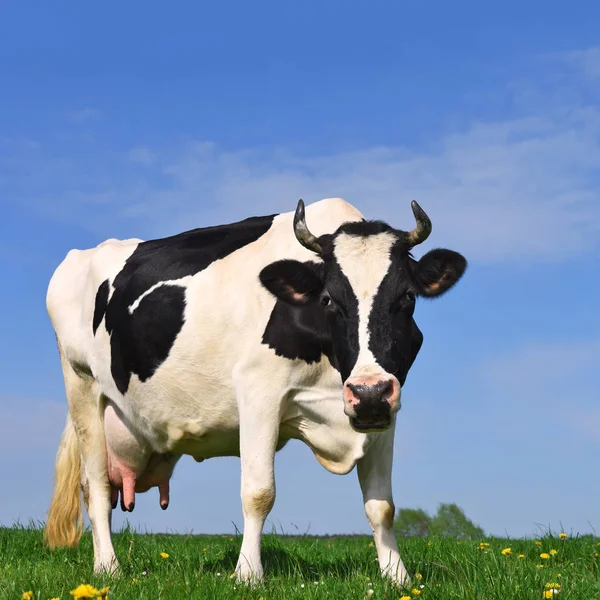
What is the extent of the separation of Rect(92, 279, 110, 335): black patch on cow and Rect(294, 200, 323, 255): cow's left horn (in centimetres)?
297

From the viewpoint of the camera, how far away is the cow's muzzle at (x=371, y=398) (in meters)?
6.40

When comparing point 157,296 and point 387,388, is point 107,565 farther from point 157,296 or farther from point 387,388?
point 387,388

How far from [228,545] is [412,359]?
4.14 m

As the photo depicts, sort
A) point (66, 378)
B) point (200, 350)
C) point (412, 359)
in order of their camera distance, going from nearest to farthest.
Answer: point (412, 359) → point (200, 350) → point (66, 378)

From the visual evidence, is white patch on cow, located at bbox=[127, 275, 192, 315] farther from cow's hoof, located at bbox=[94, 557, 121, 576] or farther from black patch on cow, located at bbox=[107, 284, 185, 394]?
cow's hoof, located at bbox=[94, 557, 121, 576]

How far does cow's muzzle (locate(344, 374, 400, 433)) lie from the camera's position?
6398mm

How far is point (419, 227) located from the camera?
288 inches

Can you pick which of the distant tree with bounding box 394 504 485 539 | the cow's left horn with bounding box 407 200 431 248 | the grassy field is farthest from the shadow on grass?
the distant tree with bounding box 394 504 485 539

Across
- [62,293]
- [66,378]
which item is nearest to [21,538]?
[66,378]

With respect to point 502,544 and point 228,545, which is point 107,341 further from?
point 502,544

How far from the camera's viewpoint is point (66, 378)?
10.4m

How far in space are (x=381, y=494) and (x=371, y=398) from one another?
1474 millimetres

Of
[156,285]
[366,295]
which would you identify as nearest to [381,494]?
[366,295]

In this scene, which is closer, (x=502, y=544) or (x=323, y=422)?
(x=323, y=422)
